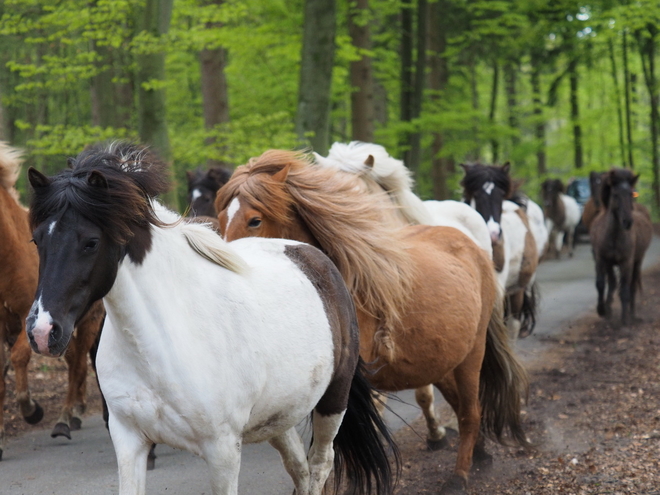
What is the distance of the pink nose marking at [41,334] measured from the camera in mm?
2611

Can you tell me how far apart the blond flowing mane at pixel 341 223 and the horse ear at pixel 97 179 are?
191 centimetres

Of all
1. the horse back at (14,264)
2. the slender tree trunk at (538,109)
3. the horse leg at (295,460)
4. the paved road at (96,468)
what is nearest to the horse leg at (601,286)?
the paved road at (96,468)

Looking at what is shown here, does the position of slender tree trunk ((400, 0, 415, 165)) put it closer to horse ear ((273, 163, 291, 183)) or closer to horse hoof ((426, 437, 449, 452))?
horse hoof ((426, 437, 449, 452))

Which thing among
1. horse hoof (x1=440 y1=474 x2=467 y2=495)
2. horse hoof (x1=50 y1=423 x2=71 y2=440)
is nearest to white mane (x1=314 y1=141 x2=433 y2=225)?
horse hoof (x1=440 y1=474 x2=467 y2=495)

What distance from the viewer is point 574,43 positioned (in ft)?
Answer: 76.6

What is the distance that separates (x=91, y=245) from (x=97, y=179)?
0.27 metres

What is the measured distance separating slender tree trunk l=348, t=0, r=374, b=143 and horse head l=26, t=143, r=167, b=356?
12.4 metres

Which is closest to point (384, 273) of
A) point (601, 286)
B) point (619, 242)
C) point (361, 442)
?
point (361, 442)

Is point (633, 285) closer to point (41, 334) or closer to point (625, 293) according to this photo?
point (625, 293)

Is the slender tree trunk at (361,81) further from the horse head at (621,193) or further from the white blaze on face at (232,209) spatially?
the white blaze on face at (232,209)

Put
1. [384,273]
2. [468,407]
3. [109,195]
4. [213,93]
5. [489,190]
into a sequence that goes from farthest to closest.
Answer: [213,93] < [489,190] < [468,407] < [384,273] < [109,195]

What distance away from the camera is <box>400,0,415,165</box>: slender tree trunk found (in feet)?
58.2

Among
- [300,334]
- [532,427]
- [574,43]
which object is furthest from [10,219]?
[574,43]

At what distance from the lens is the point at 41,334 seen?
2.61 m
